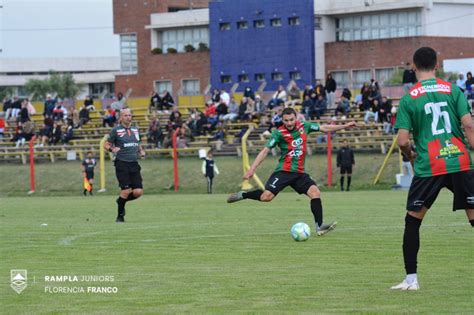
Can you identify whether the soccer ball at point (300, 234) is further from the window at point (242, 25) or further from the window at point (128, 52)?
→ the window at point (128, 52)

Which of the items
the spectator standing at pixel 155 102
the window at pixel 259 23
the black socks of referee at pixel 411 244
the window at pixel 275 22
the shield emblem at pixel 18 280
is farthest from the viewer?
the window at pixel 259 23

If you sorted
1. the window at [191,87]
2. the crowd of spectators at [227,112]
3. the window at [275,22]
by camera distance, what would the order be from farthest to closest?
the window at [191,87], the window at [275,22], the crowd of spectators at [227,112]

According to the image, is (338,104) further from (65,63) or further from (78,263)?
(65,63)

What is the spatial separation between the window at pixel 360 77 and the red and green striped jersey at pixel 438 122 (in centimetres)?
5779

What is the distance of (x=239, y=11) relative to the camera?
215 feet

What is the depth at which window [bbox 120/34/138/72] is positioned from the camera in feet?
253

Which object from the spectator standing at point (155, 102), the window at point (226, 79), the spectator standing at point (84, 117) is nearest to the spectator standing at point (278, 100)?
the spectator standing at point (155, 102)

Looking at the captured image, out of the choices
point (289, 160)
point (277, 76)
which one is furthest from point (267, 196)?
point (277, 76)

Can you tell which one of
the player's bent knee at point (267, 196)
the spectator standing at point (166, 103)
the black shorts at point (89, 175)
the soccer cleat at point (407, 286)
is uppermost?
the spectator standing at point (166, 103)

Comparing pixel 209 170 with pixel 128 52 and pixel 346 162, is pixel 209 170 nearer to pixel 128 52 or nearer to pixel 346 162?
pixel 346 162

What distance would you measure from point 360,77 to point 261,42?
287 inches

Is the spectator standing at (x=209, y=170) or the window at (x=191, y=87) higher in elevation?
the window at (x=191, y=87)

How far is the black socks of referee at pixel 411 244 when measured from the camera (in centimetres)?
984

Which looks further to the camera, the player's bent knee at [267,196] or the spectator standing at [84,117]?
the spectator standing at [84,117]
